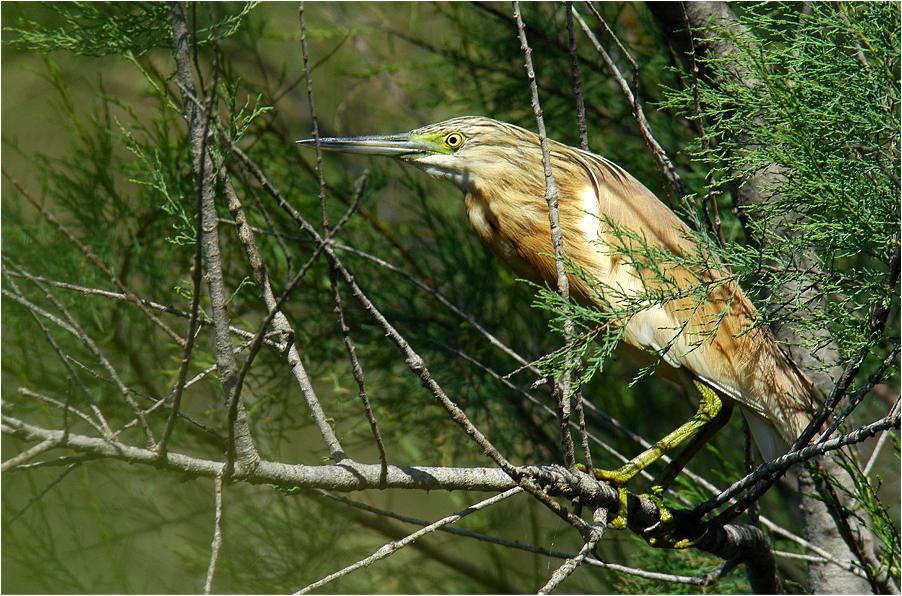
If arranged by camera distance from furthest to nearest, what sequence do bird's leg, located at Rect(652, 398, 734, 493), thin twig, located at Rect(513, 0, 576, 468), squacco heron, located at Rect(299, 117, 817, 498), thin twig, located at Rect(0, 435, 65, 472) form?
squacco heron, located at Rect(299, 117, 817, 498)
bird's leg, located at Rect(652, 398, 734, 493)
thin twig, located at Rect(513, 0, 576, 468)
thin twig, located at Rect(0, 435, 65, 472)

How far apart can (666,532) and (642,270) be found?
0.74 meters

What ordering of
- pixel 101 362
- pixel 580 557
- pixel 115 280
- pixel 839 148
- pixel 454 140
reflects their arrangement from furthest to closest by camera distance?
pixel 454 140, pixel 115 280, pixel 839 148, pixel 580 557, pixel 101 362

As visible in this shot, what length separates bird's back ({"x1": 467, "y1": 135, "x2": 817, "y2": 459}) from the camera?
2.56 m

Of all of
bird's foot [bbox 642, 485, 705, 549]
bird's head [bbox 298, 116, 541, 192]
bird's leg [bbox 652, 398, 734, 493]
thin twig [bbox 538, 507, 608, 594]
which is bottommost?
bird's foot [bbox 642, 485, 705, 549]

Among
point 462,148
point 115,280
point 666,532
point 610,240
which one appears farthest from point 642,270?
point 115,280

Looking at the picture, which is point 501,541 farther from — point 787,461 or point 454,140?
point 454,140

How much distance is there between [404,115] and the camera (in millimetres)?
5043

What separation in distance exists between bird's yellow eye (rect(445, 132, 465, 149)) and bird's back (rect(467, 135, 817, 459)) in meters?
0.15

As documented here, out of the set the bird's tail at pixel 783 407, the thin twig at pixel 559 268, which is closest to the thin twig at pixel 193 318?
the thin twig at pixel 559 268

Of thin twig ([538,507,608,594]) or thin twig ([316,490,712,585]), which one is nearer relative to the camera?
thin twig ([538,507,608,594])

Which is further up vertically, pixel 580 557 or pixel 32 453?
pixel 32 453

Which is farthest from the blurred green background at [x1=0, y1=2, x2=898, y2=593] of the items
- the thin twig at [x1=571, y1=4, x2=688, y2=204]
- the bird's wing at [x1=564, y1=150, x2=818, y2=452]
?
the thin twig at [x1=571, y1=4, x2=688, y2=204]

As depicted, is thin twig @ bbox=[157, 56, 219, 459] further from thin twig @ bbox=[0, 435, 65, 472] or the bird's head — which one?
the bird's head

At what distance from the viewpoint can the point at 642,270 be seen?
8.61 ft
